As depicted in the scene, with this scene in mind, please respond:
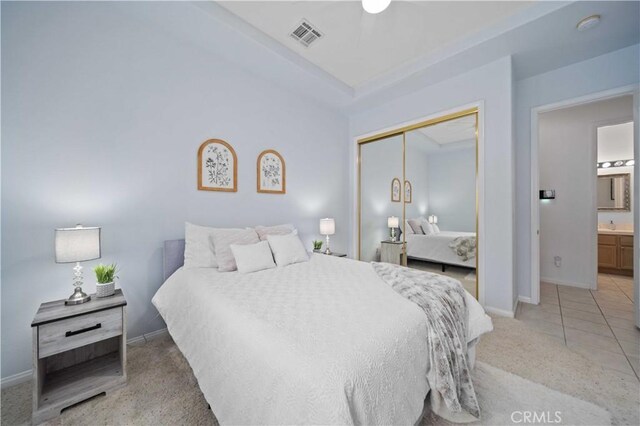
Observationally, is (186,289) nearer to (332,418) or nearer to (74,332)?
(74,332)

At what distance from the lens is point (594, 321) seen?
8.28ft

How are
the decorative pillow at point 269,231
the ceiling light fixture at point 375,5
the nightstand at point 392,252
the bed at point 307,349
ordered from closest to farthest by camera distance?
the bed at point 307,349
the ceiling light fixture at point 375,5
the decorative pillow at point 269,231
the nightstand at point 392,252

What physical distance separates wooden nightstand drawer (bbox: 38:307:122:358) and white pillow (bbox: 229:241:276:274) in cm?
87

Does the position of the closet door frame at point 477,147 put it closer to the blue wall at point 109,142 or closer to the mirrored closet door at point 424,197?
the mirrored closet door at point 424,197

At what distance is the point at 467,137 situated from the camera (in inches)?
120

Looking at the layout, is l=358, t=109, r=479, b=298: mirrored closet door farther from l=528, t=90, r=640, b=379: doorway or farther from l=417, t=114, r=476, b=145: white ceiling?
l=528, t=90, r=640, b=379: doorway

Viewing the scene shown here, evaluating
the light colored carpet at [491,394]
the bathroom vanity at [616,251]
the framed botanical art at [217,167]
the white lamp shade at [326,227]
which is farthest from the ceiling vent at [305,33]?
the bathroom vanity at [616,251]

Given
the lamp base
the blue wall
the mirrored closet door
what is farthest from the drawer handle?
the mirrored closet door

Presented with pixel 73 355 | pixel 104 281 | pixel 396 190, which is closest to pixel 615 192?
pixel 396 190

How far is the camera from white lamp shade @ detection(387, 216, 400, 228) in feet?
12.7

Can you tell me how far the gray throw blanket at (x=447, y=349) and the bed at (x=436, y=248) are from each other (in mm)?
1725

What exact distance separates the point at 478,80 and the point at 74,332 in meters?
4.36

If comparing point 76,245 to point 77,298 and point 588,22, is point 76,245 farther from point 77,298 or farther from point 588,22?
point 588,22

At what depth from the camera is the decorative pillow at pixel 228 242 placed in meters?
2.20
